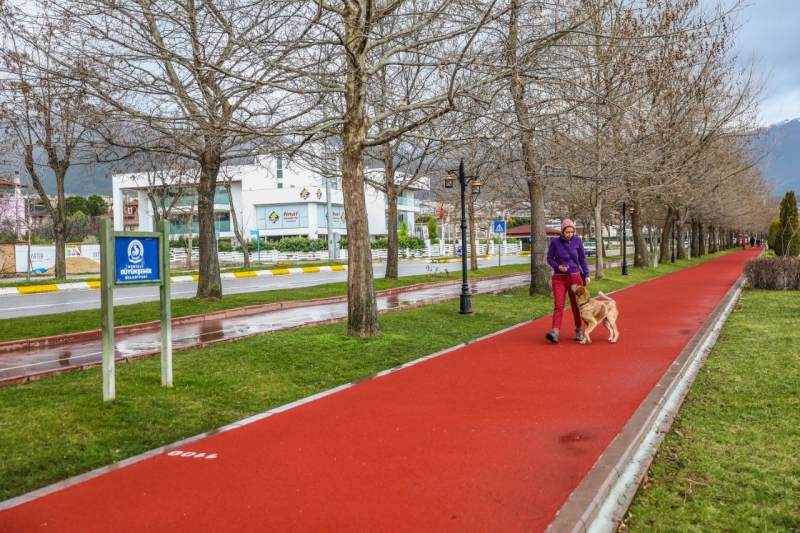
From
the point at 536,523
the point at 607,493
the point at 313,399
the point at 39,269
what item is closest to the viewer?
the point at 536,523

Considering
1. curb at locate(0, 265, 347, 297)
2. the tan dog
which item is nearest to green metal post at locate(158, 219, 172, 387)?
the tan dog

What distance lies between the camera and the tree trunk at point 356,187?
1027cm

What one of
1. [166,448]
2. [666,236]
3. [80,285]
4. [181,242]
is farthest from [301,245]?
[166,448]

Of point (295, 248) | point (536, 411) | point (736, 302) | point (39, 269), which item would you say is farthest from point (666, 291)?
point (295, 248)

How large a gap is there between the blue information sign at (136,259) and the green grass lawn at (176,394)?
1230mm

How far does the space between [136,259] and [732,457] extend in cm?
576

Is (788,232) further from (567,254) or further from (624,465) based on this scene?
(624,465)

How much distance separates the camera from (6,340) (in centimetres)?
1122

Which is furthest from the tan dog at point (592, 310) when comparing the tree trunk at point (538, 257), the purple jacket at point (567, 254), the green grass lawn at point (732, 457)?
the tree trunk at point (538, 257)

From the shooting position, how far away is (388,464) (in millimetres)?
4965

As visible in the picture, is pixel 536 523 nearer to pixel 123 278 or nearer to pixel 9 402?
pixel 123 278

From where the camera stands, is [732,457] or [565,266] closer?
[732,457]

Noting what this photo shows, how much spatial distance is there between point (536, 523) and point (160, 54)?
9414mm

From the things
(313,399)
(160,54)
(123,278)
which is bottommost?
(313,399)
